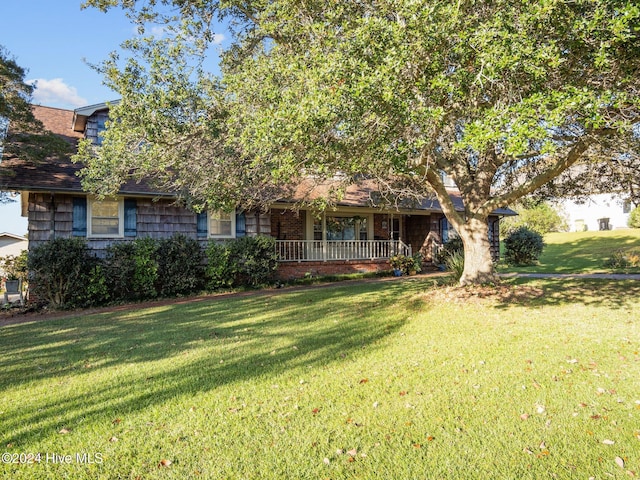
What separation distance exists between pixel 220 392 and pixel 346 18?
6029 millimetres

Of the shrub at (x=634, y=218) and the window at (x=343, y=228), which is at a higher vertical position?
the shrub at (x=634, y=218)

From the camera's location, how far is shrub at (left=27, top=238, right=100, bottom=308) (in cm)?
1030

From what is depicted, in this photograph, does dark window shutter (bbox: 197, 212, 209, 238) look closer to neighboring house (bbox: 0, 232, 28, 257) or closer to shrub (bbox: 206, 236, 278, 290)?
shrub (bbox: 206, 236, 278, 290)

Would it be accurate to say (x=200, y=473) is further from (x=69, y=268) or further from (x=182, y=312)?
(x=69, y=268)

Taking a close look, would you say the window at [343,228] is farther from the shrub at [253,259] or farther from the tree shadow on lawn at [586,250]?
the tree shadow on lawn at [586,250]

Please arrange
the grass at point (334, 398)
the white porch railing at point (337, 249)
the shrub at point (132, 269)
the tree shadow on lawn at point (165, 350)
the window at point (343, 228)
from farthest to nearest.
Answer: the window at point (343, 228) → the white porch railing at point (337, 249) → the shrub at point (132, 269) → the tree shadow on lawn at point (165, 350) → the grass at point (334, 398)

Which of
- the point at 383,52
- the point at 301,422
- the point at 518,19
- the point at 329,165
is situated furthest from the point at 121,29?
the point at 301,422

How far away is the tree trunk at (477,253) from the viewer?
9816mm

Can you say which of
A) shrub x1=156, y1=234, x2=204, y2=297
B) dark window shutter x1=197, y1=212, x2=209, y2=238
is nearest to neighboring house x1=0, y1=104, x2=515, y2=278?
dark window shutter x1=197, y1=212, x2=209, y2=238

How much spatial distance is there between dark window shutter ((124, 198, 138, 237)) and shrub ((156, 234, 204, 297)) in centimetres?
125

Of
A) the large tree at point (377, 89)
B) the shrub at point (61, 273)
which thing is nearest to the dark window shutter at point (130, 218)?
the shrub at point (61, 273)

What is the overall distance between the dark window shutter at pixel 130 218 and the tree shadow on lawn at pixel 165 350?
3.72 metres

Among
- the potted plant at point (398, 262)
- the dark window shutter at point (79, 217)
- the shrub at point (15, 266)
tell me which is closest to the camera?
the dark window shutter at point (79, 217)

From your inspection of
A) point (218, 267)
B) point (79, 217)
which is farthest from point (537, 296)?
point (79, 217)
